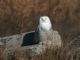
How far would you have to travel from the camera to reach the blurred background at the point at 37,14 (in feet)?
45.4

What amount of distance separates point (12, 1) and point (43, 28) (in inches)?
170

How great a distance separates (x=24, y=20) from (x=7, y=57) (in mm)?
4540

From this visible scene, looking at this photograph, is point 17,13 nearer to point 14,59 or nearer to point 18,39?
point 18,39

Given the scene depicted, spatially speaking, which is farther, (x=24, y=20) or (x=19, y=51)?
(x=24, y=20)

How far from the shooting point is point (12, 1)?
14.3 meters

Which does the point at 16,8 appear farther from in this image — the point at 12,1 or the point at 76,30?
the point at 76,30

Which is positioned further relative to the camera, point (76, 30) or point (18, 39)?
point (76, 30)

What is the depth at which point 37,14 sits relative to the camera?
46.6 ft

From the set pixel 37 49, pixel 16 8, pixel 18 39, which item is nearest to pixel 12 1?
pixel 16 8

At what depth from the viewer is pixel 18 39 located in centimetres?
1093

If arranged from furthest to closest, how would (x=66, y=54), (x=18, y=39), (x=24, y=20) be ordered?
(x=24, y=20)
(x=18, y=39)
(x=66, y=54)

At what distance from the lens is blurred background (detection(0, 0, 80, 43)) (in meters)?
13.8

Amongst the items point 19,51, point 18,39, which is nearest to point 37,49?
point 19,51

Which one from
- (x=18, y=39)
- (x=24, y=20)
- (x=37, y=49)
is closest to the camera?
(x=37, y=49)
